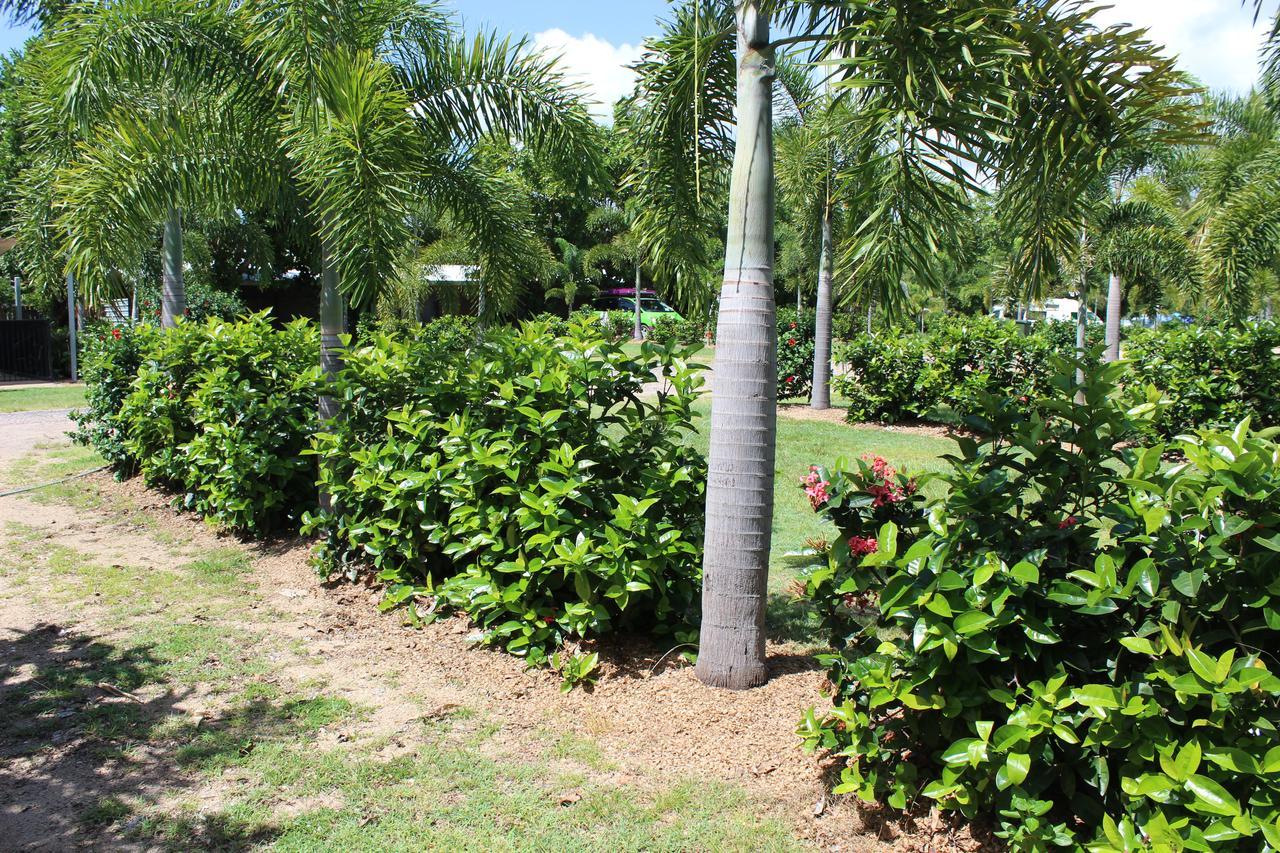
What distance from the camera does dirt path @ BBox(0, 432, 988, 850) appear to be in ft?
10.7

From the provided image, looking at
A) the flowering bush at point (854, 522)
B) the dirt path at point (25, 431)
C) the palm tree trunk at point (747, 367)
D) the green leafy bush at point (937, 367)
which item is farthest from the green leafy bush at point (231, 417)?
the green leafy bush at point (937, 367)

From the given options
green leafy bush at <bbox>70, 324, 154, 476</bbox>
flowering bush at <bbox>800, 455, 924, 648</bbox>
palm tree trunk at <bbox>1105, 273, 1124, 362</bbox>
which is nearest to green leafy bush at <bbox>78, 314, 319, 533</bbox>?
green leafy bush at <bbox>70, 324, 154, 476</bbox>

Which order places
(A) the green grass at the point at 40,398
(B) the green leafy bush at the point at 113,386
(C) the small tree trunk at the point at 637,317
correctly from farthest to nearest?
(C) the small tree trunk at the point at 637,317
(A) the green grass at the point at 40,398
(B) the green leafy bush at the point at 113,386

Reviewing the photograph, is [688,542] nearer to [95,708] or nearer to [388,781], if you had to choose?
[388,781]

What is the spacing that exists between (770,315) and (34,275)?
25.0ft

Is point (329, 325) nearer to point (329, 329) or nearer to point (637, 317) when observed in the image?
point (329, 329)

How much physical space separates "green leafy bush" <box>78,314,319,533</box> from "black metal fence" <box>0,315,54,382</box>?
16.9m

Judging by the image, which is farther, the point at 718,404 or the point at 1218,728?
the point at 718,404

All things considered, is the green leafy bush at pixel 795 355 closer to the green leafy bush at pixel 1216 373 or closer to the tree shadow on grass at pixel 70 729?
the green leafy bush at pixel 1216 373

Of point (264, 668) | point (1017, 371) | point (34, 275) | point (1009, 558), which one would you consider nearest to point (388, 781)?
point (264, 668)

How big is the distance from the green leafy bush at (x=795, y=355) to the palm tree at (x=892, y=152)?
35.4 feet

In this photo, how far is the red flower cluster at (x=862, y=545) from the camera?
3324 mm

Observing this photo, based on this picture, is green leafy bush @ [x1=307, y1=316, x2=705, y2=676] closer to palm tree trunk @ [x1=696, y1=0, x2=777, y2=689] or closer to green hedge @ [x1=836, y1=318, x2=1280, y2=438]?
palm tree trunk @ [x1=696, y1=0, x2=777, y2=689]

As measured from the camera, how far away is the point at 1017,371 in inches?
481
